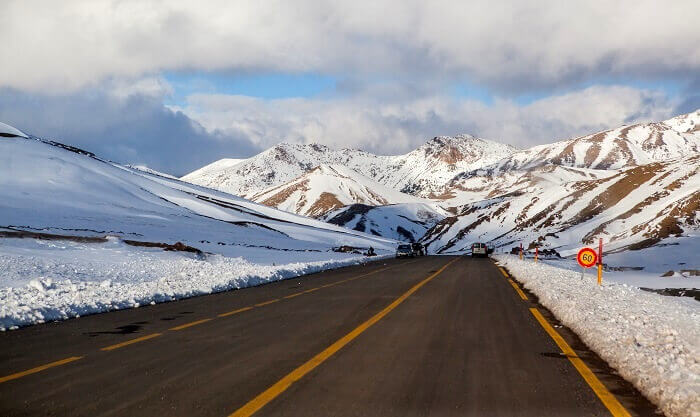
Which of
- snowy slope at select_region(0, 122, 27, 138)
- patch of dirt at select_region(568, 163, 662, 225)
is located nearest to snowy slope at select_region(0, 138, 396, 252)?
snowy slope at select_region(0, 122, 27, 138)

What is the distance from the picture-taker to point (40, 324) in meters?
12.4

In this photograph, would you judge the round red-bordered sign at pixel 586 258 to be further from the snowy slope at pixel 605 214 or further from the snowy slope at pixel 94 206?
the snowy slope at pixel 605 214

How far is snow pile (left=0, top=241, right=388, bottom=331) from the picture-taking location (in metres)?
14.0

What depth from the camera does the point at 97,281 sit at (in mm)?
23844

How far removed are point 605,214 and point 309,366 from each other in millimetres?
132179

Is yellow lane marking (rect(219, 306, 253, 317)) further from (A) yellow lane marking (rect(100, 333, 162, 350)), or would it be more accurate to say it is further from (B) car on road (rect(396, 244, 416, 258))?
(B) car on road (rect(396, 244, 416, 258))

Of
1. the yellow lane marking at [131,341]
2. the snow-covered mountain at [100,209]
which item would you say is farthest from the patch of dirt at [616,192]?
the yellow lane marking at [131,341]

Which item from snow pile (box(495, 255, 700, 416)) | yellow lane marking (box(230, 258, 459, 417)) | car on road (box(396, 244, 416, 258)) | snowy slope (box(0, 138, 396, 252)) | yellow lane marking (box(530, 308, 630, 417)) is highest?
snowy slope (box(0, 138, 396, 252))

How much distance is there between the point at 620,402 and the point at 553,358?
7.57ft

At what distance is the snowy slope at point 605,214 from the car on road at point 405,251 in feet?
110

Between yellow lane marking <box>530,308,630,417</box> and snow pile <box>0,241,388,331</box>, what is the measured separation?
35.6 feet

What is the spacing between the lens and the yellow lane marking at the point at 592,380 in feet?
20.4

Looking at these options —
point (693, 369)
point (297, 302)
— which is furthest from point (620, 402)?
point (297, 302)

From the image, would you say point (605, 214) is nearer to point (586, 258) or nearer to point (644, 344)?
point (586, 258)
